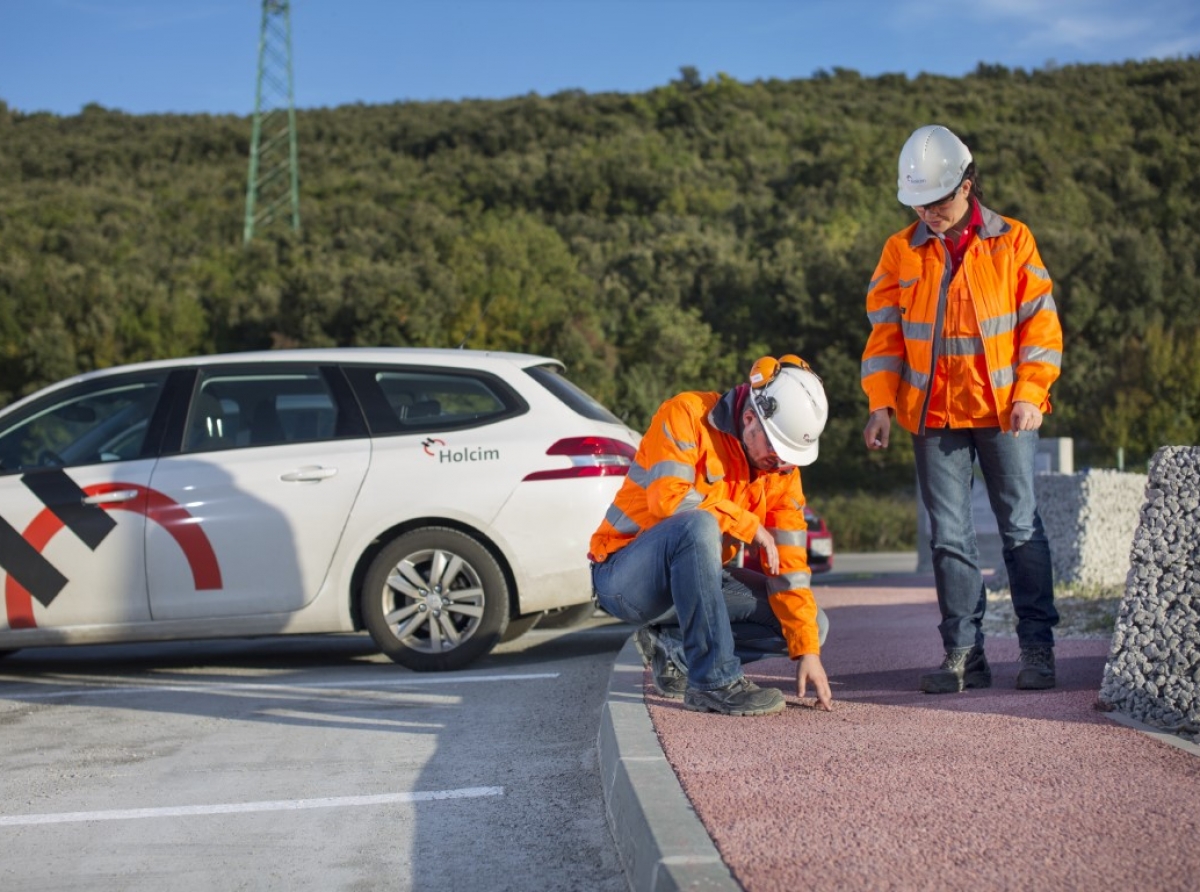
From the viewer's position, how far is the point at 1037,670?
5719mm

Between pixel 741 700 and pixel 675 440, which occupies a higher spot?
pixel 675 440

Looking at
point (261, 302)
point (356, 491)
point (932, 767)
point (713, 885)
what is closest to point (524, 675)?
point (356, 491)

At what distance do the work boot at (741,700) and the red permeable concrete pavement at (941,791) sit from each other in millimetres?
44

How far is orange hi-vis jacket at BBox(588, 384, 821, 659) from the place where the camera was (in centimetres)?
534

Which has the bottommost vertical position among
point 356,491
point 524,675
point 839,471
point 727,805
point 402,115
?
point 839,471

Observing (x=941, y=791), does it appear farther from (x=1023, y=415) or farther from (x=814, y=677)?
(x=1023, y=415)

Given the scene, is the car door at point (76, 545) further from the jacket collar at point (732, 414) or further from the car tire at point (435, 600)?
the jacket collar at point (732, 414)

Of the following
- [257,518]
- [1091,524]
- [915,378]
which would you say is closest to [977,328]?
[915,378]

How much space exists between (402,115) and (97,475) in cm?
6932

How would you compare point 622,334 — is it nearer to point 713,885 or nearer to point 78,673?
point 78,673

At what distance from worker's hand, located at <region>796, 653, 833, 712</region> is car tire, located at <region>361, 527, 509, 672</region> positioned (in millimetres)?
2711

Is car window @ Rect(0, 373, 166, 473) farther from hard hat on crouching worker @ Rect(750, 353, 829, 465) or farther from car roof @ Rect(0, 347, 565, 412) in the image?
hard hat on crouching worker @ Rect(750, 353, 829, 465)

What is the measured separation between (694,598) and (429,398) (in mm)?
3226

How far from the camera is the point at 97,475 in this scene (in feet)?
25.9
